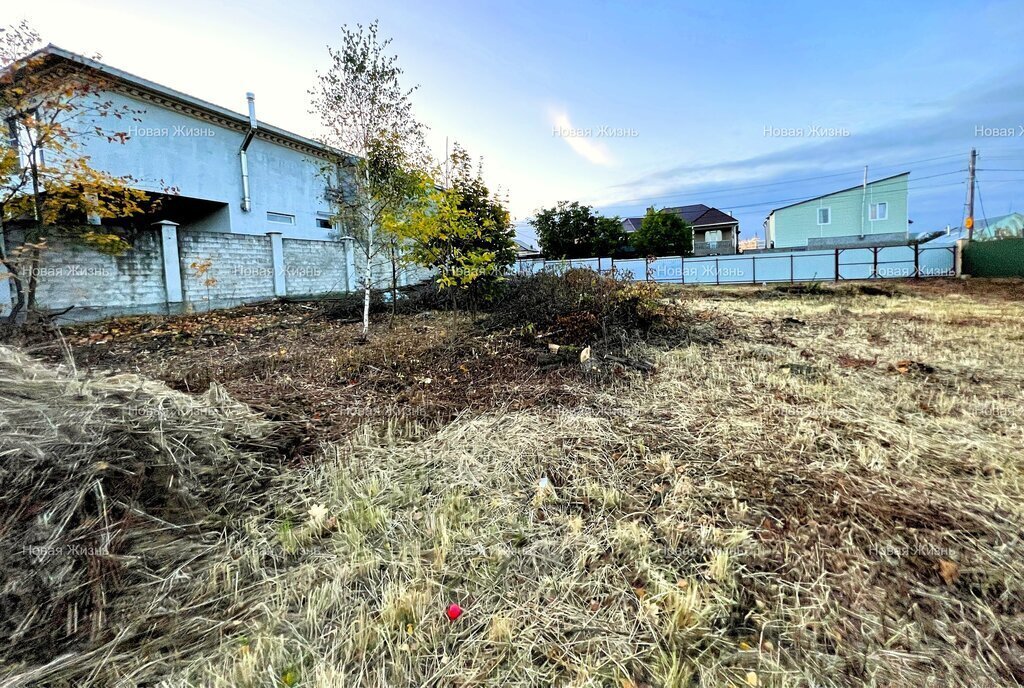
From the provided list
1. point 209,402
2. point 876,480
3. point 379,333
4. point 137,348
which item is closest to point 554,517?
point 876,480

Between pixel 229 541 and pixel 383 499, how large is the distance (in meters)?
0.67

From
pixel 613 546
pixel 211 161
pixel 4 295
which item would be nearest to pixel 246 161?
pixel 211 161

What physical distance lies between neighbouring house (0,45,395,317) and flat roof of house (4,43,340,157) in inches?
0.9

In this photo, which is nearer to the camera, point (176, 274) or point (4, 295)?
point (4, 295)

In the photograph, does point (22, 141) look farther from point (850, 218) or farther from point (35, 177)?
point (850, 218)

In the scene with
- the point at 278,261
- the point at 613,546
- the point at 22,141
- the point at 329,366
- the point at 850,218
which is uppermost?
the point at 850,218

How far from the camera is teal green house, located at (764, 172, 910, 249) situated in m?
26.4

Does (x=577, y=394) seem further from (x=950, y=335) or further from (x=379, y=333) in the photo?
(x=950, y=335)

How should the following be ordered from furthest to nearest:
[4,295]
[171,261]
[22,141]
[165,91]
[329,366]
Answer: [165,91]
[171,261]
[4,295]
[22,141]
[329,366]

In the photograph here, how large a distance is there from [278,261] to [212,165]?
369cm

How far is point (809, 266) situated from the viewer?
18.0m

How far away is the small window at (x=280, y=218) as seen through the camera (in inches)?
487

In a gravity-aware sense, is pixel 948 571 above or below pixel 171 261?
below

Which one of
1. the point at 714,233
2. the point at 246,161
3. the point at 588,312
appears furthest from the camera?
the point at 714,233
